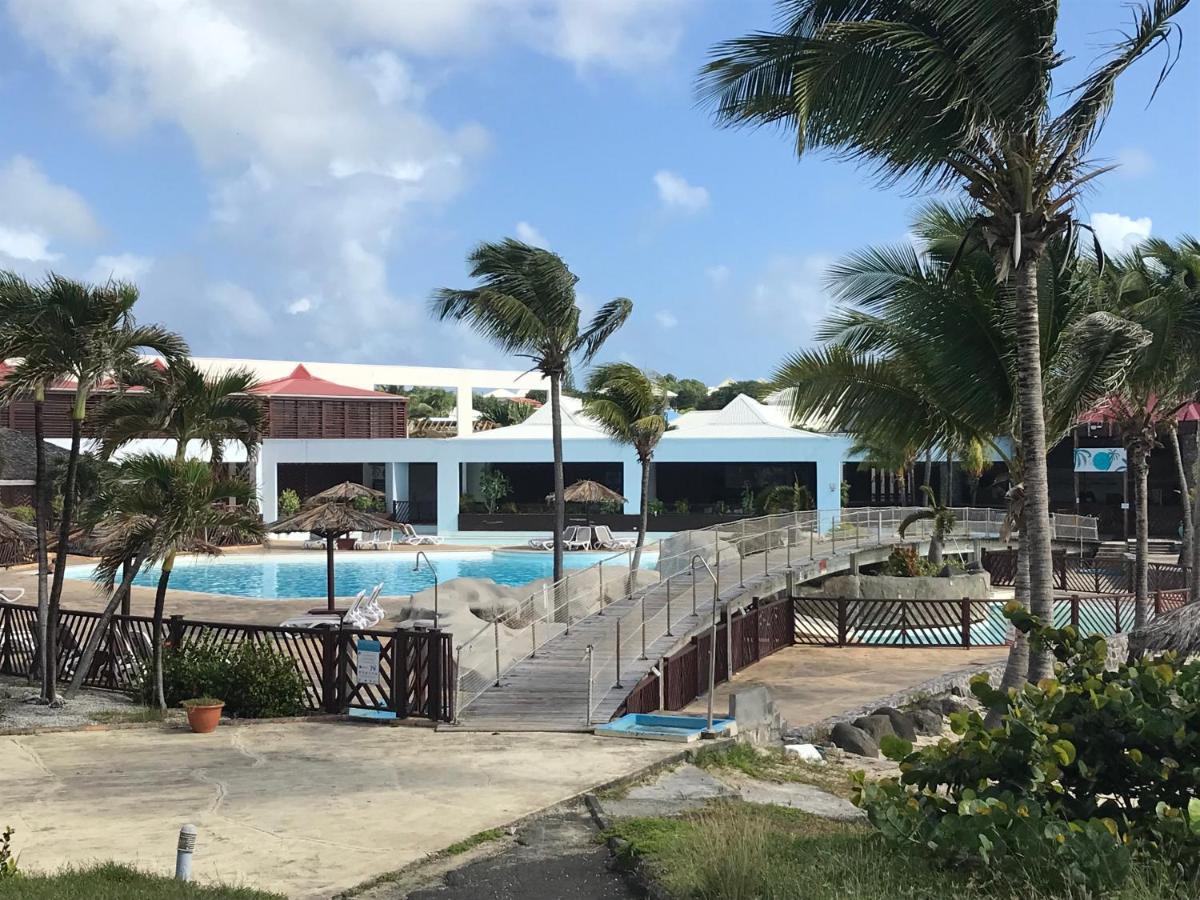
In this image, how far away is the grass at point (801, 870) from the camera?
17.8 feet

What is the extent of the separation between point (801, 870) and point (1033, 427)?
6.93m

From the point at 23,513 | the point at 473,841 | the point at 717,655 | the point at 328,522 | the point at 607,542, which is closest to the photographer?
the point at 473,841

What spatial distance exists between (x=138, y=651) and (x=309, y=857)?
8071 millimetres

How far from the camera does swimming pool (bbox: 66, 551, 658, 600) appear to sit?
32.2 meters

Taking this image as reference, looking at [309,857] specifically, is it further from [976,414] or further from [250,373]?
[976,414]

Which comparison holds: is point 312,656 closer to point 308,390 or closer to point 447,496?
point 447,496

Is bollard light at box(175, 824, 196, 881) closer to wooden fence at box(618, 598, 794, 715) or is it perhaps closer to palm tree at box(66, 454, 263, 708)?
palm tree at box(66, 454, 263, 708)

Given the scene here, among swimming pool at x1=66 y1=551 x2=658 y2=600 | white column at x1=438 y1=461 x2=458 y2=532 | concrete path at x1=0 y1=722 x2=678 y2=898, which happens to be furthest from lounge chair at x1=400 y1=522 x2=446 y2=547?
concrete path at x1=0 y1=722 x2=678 y2=898

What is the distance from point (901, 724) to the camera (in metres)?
14.0

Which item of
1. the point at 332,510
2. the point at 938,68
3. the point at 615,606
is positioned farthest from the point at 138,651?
the point at 938,68

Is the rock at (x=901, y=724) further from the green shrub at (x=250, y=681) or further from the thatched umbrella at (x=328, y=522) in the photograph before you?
the thatched umbrella at (x=328, y=522)

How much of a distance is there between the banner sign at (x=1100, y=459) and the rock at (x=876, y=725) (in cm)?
2725

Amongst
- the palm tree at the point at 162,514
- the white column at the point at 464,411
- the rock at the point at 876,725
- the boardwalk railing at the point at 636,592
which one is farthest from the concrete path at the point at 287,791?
the white column at the point at 464,411

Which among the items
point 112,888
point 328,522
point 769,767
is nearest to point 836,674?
point 769,767
